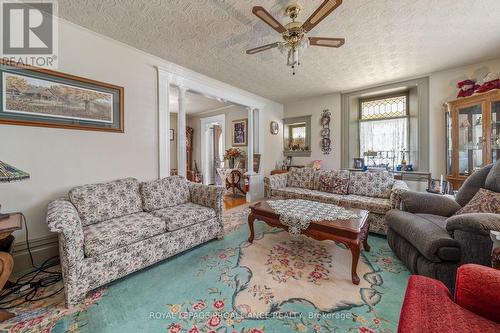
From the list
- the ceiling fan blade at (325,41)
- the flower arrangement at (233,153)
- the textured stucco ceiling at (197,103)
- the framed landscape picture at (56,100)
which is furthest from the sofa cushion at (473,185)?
the flower arrangement at (233,153)

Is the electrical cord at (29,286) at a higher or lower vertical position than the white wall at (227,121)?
lower

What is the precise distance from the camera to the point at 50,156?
2135 millimetres

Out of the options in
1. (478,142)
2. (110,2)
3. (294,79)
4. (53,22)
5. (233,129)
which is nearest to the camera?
(110,2)

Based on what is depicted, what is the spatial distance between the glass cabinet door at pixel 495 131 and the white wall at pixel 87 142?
449cm

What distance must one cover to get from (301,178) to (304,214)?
77.1 inches

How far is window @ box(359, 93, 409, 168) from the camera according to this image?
4141 mm

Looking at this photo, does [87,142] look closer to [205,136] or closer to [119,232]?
[119,232]

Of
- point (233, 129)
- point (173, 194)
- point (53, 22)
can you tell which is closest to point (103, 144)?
point (173, 194)

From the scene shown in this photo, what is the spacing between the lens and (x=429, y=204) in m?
2.19

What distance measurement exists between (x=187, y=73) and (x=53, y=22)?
1586 millimetres

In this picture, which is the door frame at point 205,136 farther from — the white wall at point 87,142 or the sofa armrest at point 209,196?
the sofa armrest at point 209,196

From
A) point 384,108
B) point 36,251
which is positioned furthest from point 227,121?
point 36,251

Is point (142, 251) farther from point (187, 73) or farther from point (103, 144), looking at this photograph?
point (187, 73)

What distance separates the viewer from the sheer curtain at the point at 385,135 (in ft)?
13.6
